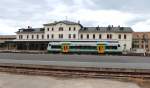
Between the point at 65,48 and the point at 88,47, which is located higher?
the point at 88,47

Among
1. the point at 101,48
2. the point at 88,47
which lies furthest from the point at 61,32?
the point at 101,48

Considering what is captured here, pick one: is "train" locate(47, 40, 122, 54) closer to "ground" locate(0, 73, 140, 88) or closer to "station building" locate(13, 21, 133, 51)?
"station building" locate(13, 21, 133, 51)

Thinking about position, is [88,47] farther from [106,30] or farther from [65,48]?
[106,30]

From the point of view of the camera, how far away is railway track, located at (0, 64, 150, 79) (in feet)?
66.1

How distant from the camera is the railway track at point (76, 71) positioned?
20.2 meters

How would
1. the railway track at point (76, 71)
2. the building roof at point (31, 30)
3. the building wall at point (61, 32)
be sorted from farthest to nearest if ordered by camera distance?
the building roof at point (31, 30)
the building wall at point (61, 32)
the railway track at point (76, 71)

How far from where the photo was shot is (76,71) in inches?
866

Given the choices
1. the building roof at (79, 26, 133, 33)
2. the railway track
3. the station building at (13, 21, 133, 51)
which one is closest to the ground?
the railway track

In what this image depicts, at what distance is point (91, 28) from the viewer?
9912 centimetres

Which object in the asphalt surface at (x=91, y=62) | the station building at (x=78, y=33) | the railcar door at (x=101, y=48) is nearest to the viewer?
the asphalt surface at (x=91, y=62)

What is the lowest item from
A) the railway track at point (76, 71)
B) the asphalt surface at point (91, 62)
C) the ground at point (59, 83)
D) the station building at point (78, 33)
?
the ground at point (59, 83)

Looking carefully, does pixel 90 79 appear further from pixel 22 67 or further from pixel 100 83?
pixel 22 67

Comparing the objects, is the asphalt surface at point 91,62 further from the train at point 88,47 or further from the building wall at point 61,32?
the building wall at point 61,32

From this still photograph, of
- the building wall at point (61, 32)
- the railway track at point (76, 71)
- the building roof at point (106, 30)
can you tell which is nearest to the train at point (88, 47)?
the building wall at point (61, 32)
